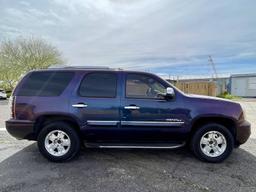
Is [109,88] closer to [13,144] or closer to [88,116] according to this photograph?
[88,116]

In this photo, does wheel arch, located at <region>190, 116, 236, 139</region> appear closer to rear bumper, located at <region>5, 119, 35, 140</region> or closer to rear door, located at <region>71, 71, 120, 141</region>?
rear door, located at <region>71, 71, 120, 141</region>

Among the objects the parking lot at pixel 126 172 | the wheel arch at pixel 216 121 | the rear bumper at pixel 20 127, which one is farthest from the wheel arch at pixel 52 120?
the wheel arch at pixel 216 121

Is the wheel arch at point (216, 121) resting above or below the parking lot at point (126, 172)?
above

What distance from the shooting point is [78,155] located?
16.6 feet

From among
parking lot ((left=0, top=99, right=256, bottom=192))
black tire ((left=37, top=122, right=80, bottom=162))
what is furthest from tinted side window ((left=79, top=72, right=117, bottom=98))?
parking lot ((left=0, top=99, right=256, bottom=192))

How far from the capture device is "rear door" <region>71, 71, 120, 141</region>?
183 inches

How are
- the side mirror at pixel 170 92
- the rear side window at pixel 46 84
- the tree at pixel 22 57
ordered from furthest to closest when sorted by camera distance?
1. the tree at pixel 22 57
2. the rear side window at pixel 46 84
3. the side mirror at pixel 170 92

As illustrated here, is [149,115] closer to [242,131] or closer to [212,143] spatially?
[212,143]

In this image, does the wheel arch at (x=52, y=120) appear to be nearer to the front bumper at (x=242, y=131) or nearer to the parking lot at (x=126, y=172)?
the parking lot at (x=126, y=172)

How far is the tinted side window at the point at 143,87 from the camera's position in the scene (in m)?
4.72

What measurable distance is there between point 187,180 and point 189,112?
136 centimetres

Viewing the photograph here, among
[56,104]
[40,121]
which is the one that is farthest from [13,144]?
[56,104]

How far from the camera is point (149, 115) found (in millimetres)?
4648

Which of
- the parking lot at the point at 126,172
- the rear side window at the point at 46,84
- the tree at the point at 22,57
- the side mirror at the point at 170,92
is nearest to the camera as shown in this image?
the parking lot at the point at 126,172
